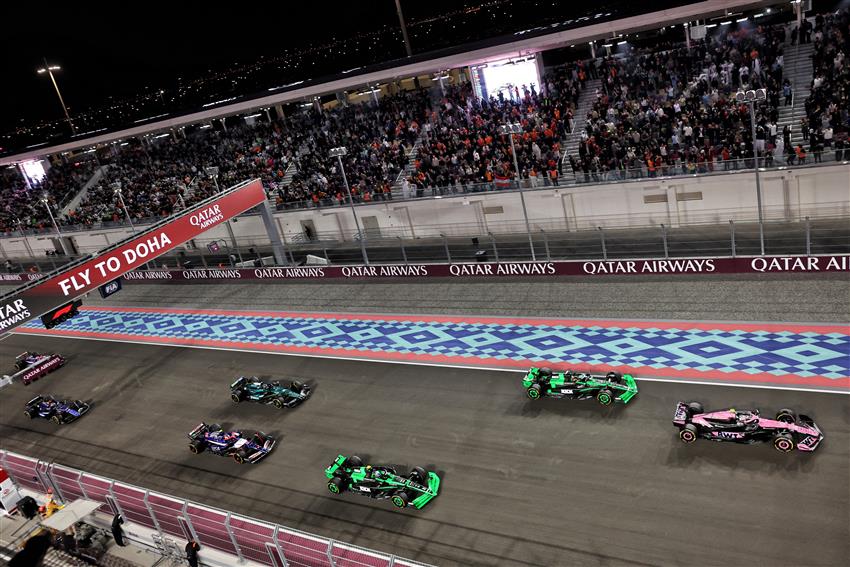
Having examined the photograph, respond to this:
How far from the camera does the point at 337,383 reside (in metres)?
19.3

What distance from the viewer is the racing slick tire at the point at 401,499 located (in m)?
13.2

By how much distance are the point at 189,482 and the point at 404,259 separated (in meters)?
13.0

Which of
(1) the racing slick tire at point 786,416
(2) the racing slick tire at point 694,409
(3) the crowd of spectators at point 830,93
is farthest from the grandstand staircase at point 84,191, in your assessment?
(1) the racing slick tire at point 786,416

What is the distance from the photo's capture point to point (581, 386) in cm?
1556

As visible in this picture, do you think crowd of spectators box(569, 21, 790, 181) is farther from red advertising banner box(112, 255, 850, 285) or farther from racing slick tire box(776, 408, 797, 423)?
racing slick tire box(776, 408, 797, 423)

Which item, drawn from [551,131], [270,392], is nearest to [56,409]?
[270,392]

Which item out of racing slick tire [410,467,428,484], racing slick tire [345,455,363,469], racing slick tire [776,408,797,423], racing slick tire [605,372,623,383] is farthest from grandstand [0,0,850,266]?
racing slick tire [345,455,363,469]

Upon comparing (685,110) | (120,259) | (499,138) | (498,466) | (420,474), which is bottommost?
(498,466)

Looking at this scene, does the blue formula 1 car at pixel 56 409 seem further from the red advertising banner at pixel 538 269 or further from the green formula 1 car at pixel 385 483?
the green formula 1 car at pixel 385 483

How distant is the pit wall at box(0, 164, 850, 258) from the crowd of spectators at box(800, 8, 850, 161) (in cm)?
99

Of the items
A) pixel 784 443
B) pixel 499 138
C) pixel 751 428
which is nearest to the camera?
pixel 784 443

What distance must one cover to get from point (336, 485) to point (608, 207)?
1638cm

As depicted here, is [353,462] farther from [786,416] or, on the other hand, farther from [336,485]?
[786,416]

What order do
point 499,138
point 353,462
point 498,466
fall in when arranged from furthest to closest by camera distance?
point 499,138 < point 353,462 < point 498,466
